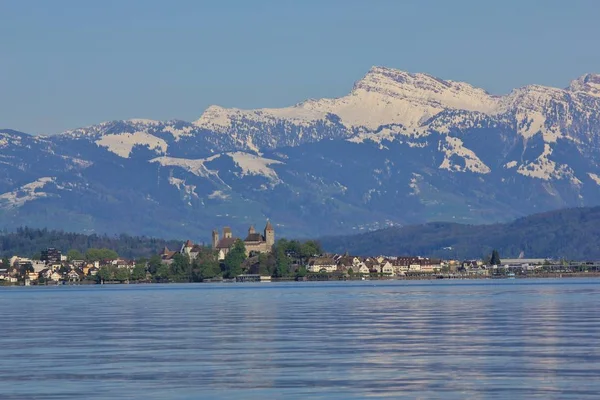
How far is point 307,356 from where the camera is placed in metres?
59.2

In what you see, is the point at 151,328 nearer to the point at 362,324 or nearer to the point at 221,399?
the point at 362,324

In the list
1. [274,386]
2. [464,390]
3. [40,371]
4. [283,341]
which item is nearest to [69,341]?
[283,341]

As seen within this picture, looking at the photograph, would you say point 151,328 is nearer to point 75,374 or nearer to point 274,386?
point 75,374

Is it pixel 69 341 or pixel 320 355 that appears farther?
pixel 69 341

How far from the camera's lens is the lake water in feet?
159

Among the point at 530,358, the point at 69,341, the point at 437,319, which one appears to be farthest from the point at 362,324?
the point at 530,358

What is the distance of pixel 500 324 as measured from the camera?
78.1 meters

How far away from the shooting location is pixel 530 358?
187 ft

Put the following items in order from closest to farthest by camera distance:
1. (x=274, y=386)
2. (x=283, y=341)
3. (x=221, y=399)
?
(x=221, y=399) < (x=274, y=386) < (x=283, y=341)

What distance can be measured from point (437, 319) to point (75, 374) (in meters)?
34.2

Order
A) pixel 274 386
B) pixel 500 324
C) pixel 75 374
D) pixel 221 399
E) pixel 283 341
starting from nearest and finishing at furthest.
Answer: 1. pixel 221 399
2. pixel 274 386
3. pixel 75 374
4. pixel 283 341
5. pixel 500 324

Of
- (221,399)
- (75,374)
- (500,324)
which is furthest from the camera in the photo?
(500,324)

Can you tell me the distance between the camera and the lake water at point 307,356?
4850 centimetres

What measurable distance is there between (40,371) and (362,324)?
95.3ft
